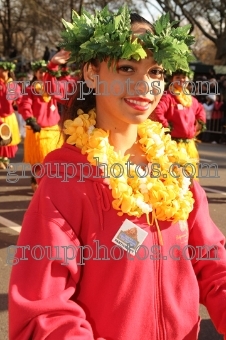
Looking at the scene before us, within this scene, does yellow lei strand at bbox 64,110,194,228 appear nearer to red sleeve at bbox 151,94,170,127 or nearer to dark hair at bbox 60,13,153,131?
dark hair at bbox 60,13,153,131

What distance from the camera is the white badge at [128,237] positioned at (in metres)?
1.81

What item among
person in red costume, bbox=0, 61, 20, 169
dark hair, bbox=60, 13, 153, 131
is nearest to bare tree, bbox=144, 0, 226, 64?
person in red costume, bbox=0, 61, 20, 169

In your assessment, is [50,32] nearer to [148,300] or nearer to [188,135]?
[188,135]

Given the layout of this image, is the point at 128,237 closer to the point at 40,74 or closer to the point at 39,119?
the point at 39,119

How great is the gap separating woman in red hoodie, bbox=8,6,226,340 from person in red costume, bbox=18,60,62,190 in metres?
6.31

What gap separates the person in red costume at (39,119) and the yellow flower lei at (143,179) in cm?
626

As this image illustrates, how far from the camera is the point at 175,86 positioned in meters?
7.36

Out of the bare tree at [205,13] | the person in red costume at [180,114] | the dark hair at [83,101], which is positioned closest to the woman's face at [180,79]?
the person in red costume at [180,114]

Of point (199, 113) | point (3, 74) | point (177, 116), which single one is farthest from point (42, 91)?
point (199, 113)

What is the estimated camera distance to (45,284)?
166 cm

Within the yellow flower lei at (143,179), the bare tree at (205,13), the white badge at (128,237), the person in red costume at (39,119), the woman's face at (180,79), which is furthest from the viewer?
the bare tree at (205,13)

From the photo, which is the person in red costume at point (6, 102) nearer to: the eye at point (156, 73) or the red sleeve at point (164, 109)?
the red sleeve at point (164, 109)

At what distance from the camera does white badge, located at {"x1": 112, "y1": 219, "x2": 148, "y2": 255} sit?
1812 mm

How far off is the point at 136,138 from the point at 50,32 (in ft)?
114
